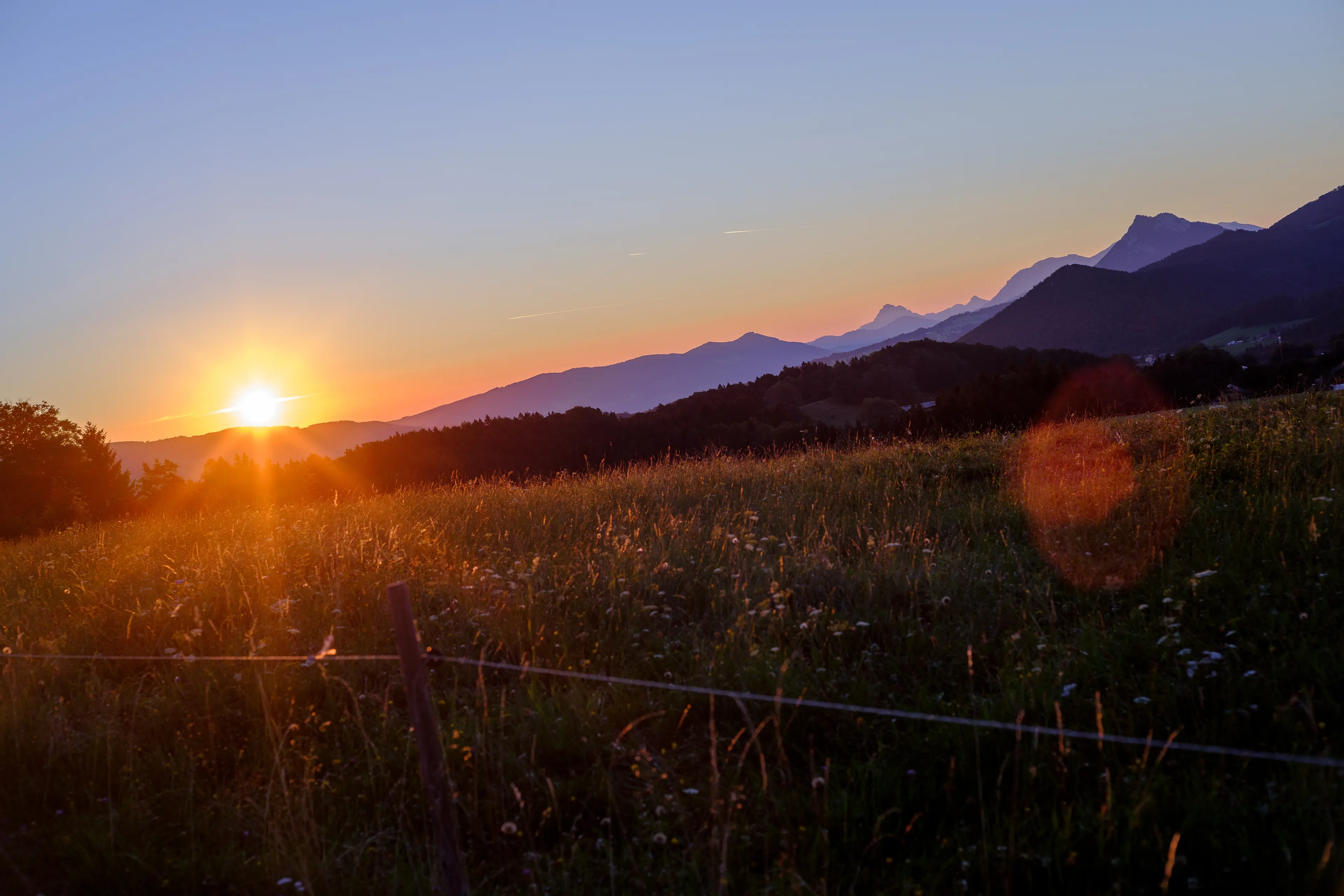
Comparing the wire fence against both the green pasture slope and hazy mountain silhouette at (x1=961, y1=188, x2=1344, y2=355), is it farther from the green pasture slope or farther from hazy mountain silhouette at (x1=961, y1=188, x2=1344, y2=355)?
hazy mountain silhouette at (x1=961, y1=188, x2=1344, y2=355)

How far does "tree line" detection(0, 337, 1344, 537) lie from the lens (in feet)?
90.4

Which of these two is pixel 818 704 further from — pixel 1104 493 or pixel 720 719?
pixel 1104 493

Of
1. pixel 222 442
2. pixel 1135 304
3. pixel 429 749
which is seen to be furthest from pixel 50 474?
pixel 1135 304

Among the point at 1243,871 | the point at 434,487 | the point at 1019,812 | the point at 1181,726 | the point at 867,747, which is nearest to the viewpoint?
the point at 1243,871

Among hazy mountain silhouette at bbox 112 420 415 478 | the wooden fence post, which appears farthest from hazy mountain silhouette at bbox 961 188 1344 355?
the wooden fence post

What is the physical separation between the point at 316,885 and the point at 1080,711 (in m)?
3.47

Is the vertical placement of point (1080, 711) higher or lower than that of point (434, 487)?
lower

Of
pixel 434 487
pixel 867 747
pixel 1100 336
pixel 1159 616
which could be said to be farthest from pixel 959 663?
pixel 1100 336

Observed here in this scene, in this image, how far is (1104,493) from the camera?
21.6ft

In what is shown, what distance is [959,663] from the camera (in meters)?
4.02

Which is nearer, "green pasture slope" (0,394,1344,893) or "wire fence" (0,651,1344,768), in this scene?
"wire fence" (0,651,1344,768)

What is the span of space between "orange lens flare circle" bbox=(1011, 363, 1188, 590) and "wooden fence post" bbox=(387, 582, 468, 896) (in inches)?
171

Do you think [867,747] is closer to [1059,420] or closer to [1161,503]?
[1161,503]

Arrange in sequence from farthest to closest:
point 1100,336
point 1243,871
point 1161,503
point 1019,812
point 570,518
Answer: point 1100,336 → point 570,518 → point 1161,503 → point 1019,812 → point 1243,871
